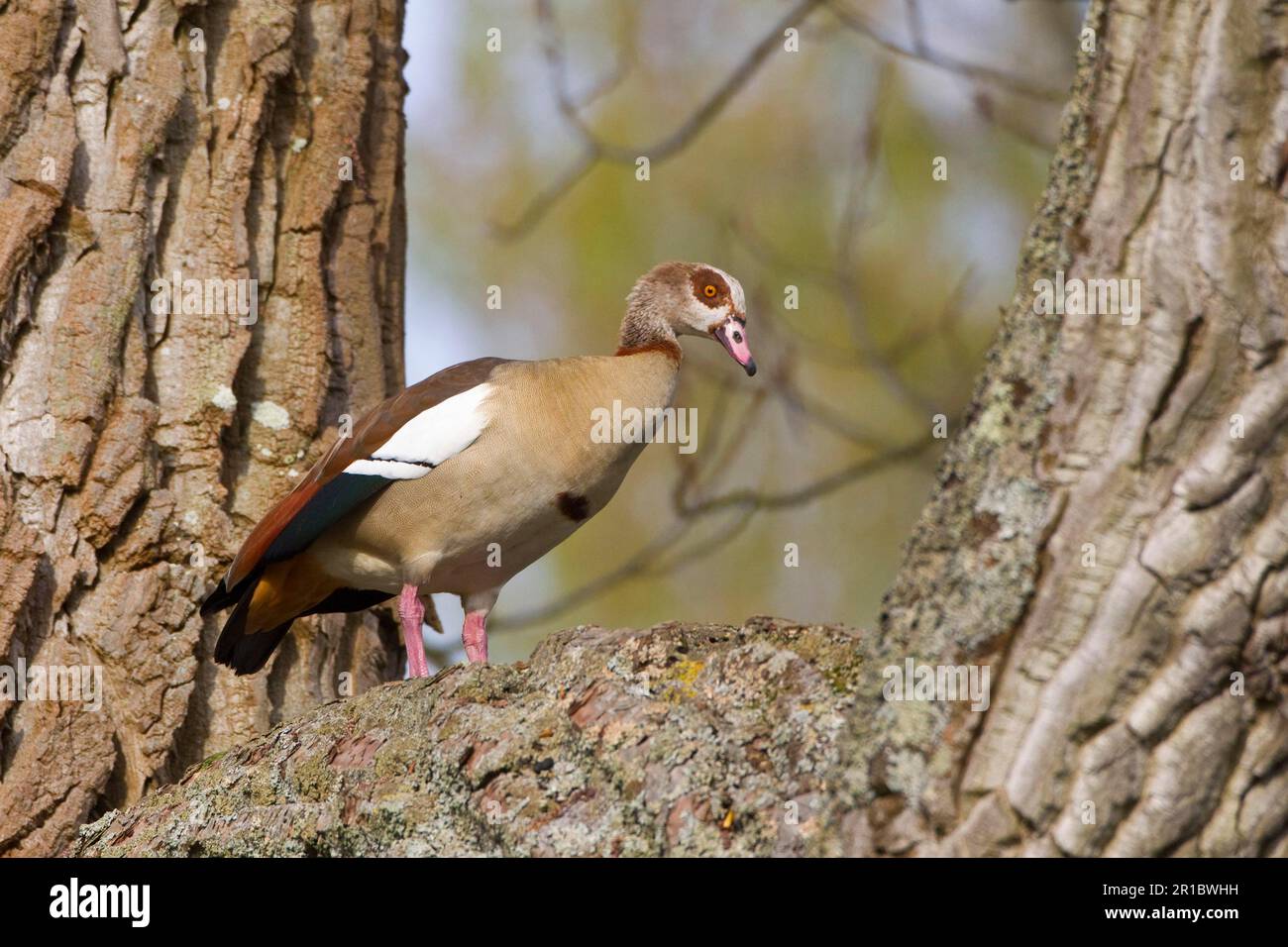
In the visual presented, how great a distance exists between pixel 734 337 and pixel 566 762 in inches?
103

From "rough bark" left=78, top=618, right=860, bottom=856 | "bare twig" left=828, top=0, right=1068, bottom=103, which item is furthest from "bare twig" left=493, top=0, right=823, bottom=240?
"rough bark" left=78, top=618, right=860, bottom=856

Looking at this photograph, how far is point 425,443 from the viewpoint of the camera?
4.30 meters

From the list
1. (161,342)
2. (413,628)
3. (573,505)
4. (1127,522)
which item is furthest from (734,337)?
(1127,522)

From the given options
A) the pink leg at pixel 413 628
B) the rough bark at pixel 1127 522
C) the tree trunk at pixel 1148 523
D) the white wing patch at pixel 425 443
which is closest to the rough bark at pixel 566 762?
the rough bark at pixel 1127 522

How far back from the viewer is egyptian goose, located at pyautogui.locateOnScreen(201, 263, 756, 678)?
4.26m

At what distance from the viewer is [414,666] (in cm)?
461

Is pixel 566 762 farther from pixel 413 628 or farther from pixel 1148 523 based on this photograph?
pixel 413 628

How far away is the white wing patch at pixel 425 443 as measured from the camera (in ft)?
14.0

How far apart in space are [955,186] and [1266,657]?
5.56m

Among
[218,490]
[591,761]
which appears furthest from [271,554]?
[591,761]

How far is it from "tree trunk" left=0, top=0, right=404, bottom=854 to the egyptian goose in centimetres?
21

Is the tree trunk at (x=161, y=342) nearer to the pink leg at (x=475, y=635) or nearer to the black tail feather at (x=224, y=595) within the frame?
the black tail feather at (x=224, y=595)

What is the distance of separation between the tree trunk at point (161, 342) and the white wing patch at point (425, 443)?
42cm
